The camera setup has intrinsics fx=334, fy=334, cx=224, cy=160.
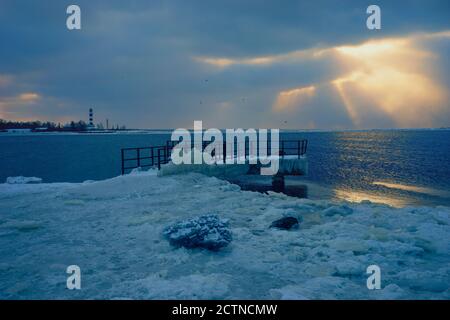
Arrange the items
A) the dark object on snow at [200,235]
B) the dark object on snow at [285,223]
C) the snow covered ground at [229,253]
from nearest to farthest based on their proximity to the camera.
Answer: the snow covered ground at [229,253], the dark object on snow at [200,235], the dark object on snow at [285,223]

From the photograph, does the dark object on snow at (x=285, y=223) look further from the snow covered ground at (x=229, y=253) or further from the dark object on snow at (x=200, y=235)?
the dark object on snow at (x=200, y=235)

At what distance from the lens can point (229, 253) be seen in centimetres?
655

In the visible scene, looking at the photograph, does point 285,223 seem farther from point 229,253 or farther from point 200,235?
point 200,235

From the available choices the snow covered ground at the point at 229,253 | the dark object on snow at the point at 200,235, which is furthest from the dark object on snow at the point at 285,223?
the dark object on snow at the point at 200,235

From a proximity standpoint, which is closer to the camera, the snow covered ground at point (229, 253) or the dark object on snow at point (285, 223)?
the snow covered ground at point (229, 253)

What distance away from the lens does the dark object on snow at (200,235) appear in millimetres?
6707

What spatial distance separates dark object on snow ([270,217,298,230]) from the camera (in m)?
8.38

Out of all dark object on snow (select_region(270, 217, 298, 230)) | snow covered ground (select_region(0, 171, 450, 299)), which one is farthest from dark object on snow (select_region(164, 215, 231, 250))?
dark object on snow (select_region(270, 217, 298, 230))

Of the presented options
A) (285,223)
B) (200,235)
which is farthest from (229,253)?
(285,223)

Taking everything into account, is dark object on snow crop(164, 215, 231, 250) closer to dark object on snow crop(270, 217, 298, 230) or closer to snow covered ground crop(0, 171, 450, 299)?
snow covered ground crop(0, 171, 450, 299)

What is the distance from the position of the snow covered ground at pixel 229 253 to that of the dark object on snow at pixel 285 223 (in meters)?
A: 0.20

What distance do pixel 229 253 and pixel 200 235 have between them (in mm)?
727
